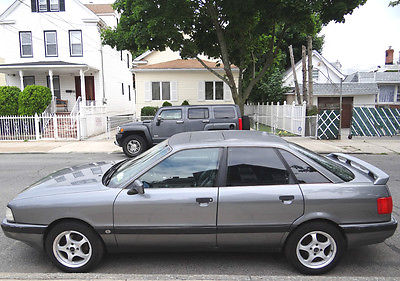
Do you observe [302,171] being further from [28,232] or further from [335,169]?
[28,232]

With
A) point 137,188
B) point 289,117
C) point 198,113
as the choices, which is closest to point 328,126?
point 289,117

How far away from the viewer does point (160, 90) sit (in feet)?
74.5

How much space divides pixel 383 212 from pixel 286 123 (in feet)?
51.6

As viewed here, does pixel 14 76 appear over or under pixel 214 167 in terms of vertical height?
over

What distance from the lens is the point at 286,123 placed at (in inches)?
736

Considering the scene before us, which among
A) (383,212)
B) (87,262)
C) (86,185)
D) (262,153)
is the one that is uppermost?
(262,153)

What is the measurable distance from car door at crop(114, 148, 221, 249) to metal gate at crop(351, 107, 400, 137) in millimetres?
14873


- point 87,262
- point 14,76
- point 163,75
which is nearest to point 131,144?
point 87,262

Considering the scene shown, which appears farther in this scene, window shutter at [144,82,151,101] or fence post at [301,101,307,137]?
window shutter at [144,82,151,101]

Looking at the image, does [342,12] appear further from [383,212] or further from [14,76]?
[14,76]

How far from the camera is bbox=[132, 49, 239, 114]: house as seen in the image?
73.6 feet

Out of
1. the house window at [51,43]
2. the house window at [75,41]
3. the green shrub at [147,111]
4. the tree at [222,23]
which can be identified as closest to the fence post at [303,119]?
the tree at [222,23]

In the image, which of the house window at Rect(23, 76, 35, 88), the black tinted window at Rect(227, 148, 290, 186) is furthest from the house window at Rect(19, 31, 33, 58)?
the black tinted window at Rect(227, 148, 290, 186)

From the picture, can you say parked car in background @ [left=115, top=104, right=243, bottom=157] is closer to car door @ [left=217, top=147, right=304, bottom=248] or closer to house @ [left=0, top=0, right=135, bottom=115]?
car door @ [left=217, top=147, right=304, bottom=248]
